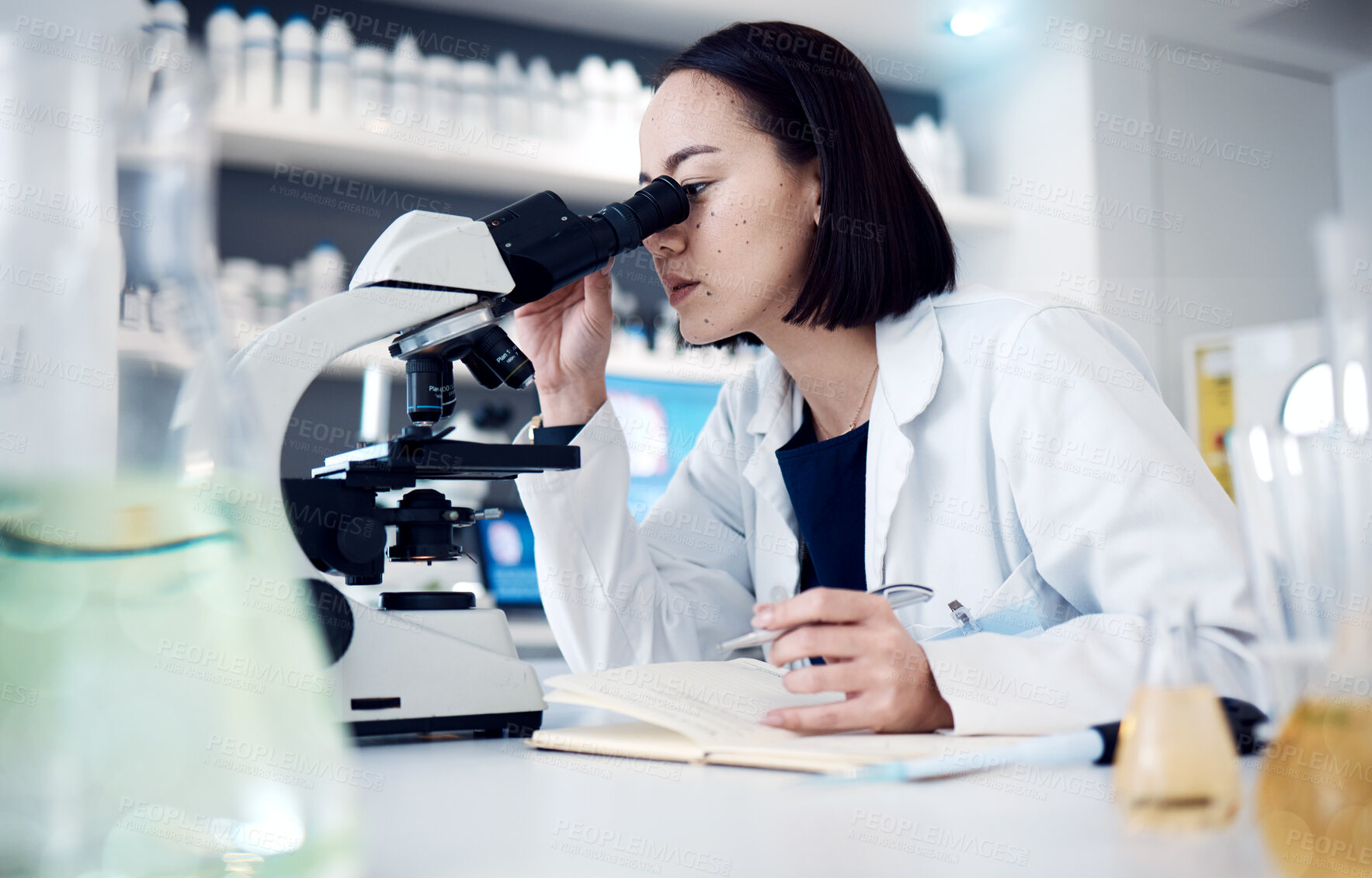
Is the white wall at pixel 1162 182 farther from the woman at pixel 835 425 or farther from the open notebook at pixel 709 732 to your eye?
the open notebook at pixel 709 732

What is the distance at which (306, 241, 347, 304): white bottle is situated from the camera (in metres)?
2.69

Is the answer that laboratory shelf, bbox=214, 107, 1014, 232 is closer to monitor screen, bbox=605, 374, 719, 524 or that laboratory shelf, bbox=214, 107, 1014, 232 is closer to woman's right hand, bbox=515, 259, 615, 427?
monitor screen, bbox=605, 374, 719, 524

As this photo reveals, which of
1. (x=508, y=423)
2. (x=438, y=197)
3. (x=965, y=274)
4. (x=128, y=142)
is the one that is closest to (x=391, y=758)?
(x=128, y=142)

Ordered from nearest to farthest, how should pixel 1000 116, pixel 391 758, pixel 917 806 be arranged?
pixel 917 806 < pixel 391 758 < pixel 1000 116

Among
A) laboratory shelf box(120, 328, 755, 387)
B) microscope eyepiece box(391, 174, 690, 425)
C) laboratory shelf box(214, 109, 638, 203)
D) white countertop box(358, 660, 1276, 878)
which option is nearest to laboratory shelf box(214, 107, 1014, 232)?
laboratory shelf box(214, 109, 638, 203)

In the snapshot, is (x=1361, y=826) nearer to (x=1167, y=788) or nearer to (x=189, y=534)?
(x=1167, y=788)

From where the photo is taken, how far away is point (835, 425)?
1485 millimetres

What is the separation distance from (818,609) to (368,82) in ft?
7.65

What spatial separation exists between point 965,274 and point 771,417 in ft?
7.67

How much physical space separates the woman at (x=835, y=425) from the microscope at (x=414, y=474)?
35 centimetres

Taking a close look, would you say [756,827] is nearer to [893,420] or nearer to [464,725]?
[464,725]

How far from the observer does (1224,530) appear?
91cm

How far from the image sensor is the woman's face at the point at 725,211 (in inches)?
51.5

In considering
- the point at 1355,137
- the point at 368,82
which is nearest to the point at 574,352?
the point at 368,82
